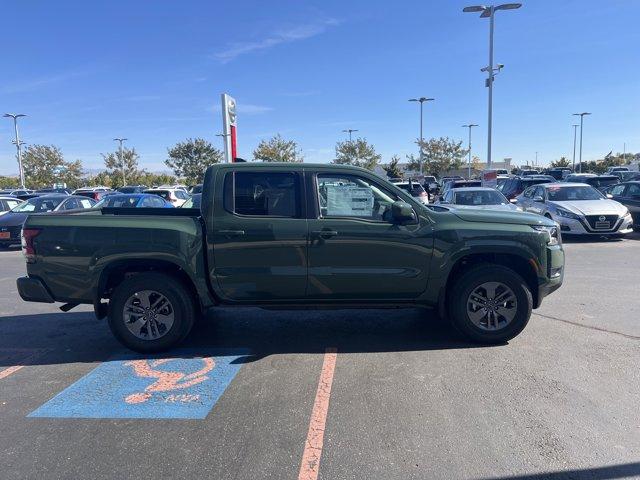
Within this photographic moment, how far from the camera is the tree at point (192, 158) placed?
60.3 meters

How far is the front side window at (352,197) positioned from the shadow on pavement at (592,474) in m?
2.72

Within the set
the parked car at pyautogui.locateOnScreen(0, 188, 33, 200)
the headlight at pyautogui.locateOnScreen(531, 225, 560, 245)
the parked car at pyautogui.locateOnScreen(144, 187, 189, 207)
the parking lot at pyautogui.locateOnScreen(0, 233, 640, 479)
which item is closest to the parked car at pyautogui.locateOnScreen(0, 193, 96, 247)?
the parked car at pyautogui.locateOnScreen(144, 187, 189, 207)

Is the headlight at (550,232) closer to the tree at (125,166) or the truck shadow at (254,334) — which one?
the truck shadow at (254,334)

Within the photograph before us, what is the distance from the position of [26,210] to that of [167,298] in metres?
12.8

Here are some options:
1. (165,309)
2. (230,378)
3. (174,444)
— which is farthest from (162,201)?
(174,444)

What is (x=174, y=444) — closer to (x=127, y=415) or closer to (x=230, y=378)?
(x=127, y=415)

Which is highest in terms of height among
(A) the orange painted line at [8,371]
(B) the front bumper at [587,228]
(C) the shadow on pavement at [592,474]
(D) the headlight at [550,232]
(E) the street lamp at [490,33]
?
(E) the street lamp at [490,33]

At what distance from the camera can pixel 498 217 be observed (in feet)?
17.0

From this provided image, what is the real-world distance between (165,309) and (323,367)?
68.5 inches

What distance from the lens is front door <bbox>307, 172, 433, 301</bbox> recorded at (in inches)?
194

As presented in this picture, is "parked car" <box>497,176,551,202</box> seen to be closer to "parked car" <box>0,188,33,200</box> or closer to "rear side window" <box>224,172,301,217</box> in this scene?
"rear side window" <box>224,172,301,217</box>

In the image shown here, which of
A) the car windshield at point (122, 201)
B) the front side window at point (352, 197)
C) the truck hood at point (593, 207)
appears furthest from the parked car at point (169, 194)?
the front side window at point (352, 197)

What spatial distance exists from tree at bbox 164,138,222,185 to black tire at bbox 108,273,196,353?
2225 inches

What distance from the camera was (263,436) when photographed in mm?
3418
